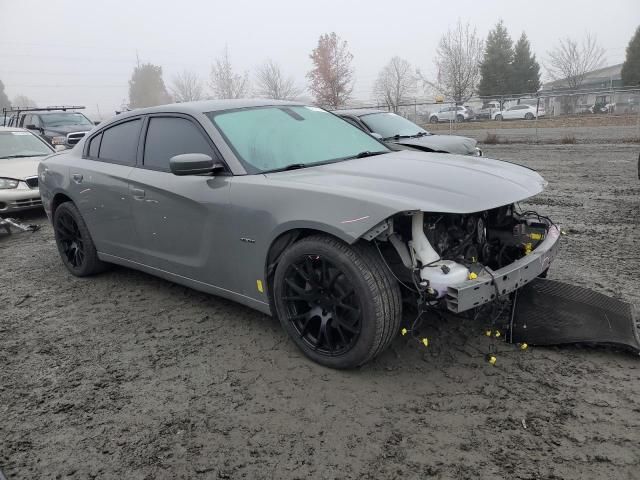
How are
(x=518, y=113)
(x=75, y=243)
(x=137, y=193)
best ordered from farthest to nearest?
(x=518, y=113) → (x=75, y=243) → (x=137, y=193)

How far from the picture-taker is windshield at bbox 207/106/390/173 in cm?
349

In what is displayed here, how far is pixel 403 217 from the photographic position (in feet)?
9.34

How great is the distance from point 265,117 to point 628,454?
308cm

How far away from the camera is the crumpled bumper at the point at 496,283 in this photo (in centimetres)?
257

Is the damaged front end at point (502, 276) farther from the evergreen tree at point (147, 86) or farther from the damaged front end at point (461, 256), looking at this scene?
the evergreen tree at point (147, 86)

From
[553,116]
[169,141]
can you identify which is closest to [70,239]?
[169,141]

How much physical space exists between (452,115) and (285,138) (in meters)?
31.6

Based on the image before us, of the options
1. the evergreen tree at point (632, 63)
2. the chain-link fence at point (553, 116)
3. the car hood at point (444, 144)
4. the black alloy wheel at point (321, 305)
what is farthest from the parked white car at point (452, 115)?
the black alloy wheel at point (321, 305)

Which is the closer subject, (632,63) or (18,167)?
(18,167)

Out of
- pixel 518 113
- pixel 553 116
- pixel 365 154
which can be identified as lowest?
pixel 365 154

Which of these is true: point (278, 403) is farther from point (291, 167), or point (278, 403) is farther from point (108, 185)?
point (108, 185)

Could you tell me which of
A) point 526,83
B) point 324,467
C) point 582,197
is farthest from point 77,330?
point 526,83

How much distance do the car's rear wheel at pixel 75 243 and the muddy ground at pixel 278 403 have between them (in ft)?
2.39

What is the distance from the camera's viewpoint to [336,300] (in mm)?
2889
